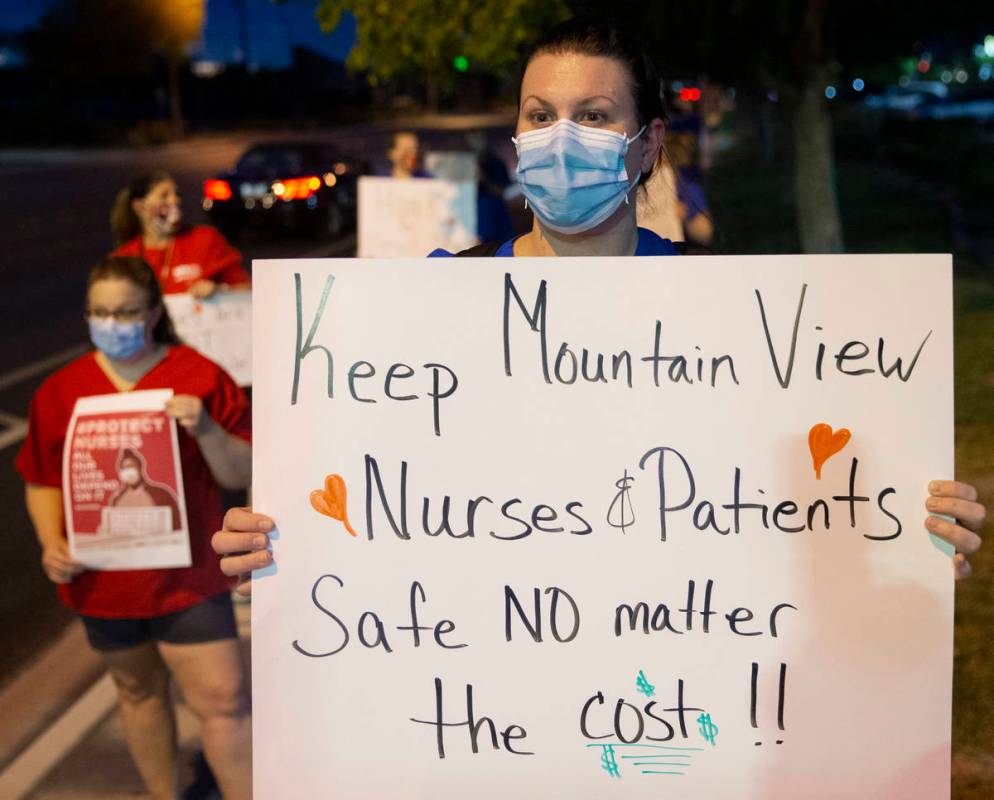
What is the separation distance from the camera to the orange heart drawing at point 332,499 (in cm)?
193

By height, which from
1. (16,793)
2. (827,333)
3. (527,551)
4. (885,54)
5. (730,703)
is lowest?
(16,793)

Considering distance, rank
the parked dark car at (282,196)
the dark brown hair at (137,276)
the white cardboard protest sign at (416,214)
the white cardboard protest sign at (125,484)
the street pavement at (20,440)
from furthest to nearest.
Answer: the parked dark car at (282,196)
the white cardboard protest sign at (416,214)
the street pavement at (20,440)
the dark brown hair at (137,276)
the white cardboard protest sign at (125,484)

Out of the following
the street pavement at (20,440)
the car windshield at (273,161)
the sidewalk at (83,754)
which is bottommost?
the sidewalk at (83,754)

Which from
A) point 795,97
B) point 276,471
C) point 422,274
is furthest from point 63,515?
point 795,97

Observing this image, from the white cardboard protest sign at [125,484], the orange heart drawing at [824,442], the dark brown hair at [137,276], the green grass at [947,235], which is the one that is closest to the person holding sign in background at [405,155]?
the green grass at [947,235]

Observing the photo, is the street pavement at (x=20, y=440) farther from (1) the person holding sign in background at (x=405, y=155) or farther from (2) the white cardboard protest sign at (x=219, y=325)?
(1) the person holding sign in background at (x=405, y=155)

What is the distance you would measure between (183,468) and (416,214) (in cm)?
514

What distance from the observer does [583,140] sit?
2127mm

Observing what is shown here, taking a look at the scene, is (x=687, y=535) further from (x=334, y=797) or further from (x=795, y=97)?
(x=795, y=97)

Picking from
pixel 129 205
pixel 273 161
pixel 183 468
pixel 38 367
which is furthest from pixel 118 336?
pixel 273 161

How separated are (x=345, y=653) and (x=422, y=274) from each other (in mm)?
641

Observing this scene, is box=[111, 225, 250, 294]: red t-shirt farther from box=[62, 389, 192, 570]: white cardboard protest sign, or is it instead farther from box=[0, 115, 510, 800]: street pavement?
box=[62, 389, 192, 570]: white cardboard protest sign

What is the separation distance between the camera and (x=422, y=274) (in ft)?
6.34

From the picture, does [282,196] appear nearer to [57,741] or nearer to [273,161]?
[273,161]
